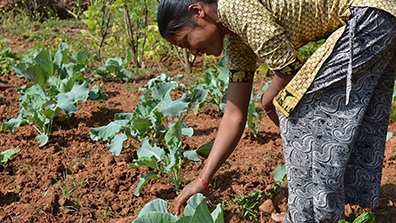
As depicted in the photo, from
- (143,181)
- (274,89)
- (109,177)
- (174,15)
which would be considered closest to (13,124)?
(109,177)

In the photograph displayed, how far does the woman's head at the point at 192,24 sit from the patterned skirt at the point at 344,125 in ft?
1.45

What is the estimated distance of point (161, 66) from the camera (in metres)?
6.22

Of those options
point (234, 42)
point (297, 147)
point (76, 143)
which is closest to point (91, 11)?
point (76, 143)

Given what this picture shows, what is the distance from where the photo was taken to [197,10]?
2262 millimetres

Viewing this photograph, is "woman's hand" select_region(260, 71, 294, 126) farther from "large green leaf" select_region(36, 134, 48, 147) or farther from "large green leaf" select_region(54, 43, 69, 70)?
"large green leaf" select_region(54, 43, 69, 70)

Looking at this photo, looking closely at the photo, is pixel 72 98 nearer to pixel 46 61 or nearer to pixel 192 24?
pixel 46 61

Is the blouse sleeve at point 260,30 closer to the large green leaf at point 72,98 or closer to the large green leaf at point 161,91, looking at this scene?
the large green leaf at point 161,91

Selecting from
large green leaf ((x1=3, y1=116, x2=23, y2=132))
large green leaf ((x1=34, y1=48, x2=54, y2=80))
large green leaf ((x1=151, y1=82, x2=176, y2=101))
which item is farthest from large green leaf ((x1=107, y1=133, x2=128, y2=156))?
large green leaf ((x1=34, y1=48, x2=54, y2=80))

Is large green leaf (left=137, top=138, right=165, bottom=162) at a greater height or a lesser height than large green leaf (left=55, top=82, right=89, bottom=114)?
greater

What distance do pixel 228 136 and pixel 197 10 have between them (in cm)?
76

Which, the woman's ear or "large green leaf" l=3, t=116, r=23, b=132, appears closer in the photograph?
the woman's ear

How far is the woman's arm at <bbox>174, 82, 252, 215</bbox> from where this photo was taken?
276 centimetres

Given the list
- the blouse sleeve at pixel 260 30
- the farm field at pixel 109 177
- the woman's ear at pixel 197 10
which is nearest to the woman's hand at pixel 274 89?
the blouse sleeve at pixel 260 30

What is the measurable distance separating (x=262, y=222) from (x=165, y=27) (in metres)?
1.20
